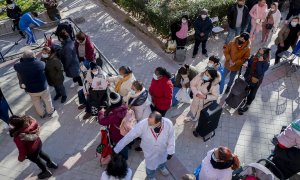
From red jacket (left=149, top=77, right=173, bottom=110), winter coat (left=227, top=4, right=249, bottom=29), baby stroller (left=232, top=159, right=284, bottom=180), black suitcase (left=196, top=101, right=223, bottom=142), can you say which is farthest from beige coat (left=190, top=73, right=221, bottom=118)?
winter coat (left=227, top=4, right=249, bottom=29)

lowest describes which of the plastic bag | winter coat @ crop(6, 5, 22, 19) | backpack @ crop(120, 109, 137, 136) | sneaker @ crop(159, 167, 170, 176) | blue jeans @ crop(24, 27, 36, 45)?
sneaker @ crop(159, 167, 170, 176)

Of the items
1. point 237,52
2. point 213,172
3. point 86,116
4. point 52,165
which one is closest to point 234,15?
point 237,52

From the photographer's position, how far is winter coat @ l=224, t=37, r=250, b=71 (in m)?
7.81

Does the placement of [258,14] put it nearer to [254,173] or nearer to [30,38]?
[254,173]

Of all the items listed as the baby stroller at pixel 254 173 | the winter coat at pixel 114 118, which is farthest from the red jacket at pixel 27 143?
the baby stroller at pixel 254 173

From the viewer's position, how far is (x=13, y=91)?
8.60 metres

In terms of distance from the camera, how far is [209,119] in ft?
22.6

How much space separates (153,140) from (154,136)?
88mm

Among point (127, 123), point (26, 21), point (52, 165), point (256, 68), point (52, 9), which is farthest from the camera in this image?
point (52, 9)

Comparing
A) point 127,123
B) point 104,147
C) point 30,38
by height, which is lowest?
point 104,147

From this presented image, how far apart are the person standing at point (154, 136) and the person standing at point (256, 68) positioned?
2978mm

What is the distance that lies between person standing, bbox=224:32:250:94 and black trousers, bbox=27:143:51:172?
4.81 m

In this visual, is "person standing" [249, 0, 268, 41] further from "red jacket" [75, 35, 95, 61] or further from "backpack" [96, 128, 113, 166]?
"backpack" [96, 128, 113, 166]

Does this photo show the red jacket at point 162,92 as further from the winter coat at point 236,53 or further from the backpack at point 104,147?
the winter coat at point 236,53
